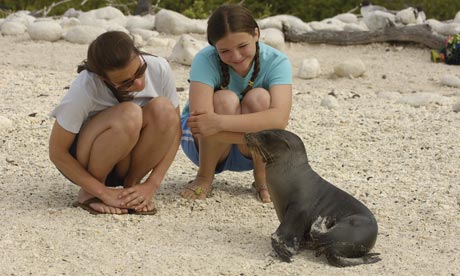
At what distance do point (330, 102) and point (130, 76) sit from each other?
3484mm

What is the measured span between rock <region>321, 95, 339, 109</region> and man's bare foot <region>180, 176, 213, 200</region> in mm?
2665

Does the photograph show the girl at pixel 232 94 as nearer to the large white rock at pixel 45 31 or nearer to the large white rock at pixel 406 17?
the large white rock at pixel 45 31

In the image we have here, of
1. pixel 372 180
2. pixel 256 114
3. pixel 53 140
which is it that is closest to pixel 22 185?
pixel 53 140

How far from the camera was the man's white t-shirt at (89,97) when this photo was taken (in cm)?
437

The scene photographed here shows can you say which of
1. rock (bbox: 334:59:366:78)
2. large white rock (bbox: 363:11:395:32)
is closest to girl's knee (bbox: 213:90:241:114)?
rock (bbox: 334:59:366:78)

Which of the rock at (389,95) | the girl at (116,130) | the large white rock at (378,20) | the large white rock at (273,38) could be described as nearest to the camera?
the girl at (116,130)

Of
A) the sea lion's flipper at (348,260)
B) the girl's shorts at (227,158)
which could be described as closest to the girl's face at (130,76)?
the girl's shorts at (227,158)

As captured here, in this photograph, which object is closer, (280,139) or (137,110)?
(280,139)

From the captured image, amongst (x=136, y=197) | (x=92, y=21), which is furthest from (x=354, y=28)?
(x=136, y=197)

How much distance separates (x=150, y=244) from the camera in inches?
160

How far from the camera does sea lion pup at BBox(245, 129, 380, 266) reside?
384 centimetres

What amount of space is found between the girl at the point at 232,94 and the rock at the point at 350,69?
14.0 ft

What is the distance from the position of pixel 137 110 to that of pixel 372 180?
1.73 metres

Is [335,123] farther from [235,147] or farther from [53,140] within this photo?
[53,140]
